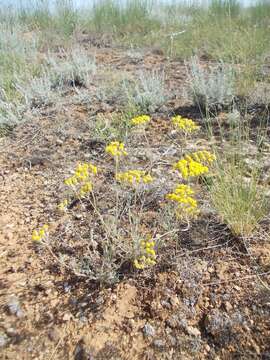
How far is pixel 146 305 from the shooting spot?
1473 mm

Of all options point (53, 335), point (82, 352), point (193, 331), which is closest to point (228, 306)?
point (193, 331)

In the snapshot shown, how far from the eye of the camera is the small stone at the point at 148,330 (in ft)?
4.45

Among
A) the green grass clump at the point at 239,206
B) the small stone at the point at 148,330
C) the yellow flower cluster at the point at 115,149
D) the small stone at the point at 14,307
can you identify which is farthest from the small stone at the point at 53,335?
the green grass clump at the point at 239,206

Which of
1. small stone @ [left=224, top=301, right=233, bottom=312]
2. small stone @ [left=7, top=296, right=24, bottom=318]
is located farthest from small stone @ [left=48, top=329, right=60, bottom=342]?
small stone @ [left=224, top=301, right=233, bottom=312]

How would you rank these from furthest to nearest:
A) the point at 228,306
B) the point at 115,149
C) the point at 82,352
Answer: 1. the point at 115,149
2. the point at 228,306
3. the point at 82,352

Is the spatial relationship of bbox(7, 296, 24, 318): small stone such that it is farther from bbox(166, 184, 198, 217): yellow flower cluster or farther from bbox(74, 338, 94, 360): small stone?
bbox(166, 184, 198, 217): yellow flower cluster

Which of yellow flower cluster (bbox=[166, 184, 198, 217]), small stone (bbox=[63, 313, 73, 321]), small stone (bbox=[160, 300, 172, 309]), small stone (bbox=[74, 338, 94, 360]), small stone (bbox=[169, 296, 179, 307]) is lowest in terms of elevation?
small stone (bbox=[63, 313, 73, 321])

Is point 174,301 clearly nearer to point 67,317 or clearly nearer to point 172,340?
point 172,340

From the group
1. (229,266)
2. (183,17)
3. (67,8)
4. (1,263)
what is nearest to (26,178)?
(1,263)

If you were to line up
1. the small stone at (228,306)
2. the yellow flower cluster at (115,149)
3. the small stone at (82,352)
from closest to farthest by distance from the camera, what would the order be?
the small stone at (82,352)
the small stone at (228,306)
the yellow flower cluster at (115,149)

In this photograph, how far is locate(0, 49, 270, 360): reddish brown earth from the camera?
4.30 ft

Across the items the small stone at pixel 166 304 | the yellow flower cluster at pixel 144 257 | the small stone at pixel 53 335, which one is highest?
the yellow flower cluster at pixel 144 257

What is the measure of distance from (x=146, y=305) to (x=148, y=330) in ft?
0.40

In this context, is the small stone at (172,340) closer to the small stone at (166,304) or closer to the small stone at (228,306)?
the small stone at (166,304)
